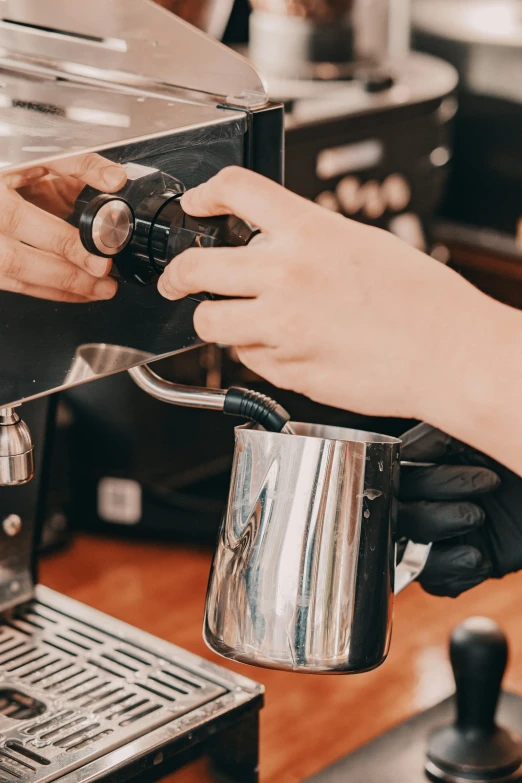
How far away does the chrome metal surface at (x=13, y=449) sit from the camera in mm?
689

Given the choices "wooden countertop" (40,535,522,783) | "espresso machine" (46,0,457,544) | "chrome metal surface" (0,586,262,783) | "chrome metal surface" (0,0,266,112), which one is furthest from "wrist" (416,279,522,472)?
"espresso machine" (46,0,457,544)

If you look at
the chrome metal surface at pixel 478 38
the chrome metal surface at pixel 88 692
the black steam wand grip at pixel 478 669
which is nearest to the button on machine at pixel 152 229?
the chrome metal surface at pixel 88 692

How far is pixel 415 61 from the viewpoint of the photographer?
6.86ft

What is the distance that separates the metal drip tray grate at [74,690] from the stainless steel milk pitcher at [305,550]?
163mm

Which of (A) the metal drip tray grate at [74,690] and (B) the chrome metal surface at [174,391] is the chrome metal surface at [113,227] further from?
(A) the metal drip tray grate at [74,690]

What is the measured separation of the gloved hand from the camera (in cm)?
73

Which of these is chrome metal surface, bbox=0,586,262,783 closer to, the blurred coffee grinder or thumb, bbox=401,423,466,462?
thumb, bbox=401,423,466,462

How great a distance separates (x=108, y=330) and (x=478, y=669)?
65cm

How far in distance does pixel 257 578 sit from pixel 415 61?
1.64 m

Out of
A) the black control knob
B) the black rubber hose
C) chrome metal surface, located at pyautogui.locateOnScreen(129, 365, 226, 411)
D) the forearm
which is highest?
the forearm

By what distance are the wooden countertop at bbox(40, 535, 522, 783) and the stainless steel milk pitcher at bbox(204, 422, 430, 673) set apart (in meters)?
0.70

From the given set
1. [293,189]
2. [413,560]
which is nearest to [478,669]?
[413,560]

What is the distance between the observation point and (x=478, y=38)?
2289 mm

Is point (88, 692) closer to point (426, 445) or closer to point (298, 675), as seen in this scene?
point (426, 445)
